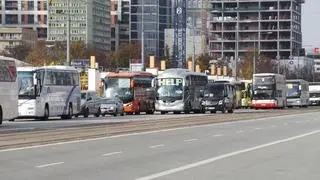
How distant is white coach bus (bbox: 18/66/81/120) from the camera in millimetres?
40219

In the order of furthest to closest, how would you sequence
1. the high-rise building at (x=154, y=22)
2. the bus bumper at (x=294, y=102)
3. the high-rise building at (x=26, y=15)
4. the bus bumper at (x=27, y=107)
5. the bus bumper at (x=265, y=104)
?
1. the high-rise building at (x=26, y=15)
2. the high-rise building at (x=154, y=22)
3. the bus bumper at (x=294, y=102)
4. the bus bumper at (x=265, y=104)
5. the bus bumper at (x=27, y=107)

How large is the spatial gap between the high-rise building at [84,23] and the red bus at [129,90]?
267 feet

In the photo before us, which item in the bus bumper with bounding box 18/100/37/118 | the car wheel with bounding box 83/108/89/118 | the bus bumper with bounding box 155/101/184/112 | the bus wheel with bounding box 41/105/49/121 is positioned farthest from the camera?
the bus bumper with bounding box 155/101/184/112

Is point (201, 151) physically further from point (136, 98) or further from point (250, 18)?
point (250, 18)

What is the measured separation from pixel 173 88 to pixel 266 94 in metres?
22.9

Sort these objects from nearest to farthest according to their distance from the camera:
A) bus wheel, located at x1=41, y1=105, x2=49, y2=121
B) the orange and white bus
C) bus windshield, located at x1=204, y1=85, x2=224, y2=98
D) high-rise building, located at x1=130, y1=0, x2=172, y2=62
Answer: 1. bus wheel, located at x1=41, y1=105, x2=49, y2=121
2. bus windshield, located at x1=204, y1=85, x2=224, y2=98
3. the orange and white bus
4. high-rise building, located at x1=130, y1=0, x2=172, y2=62

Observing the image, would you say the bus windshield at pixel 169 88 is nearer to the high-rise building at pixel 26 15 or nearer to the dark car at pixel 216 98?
the dark car at pixel 216 98

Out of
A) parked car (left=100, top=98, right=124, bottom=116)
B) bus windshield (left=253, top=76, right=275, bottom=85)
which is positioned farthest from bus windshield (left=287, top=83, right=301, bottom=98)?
parked car (left=100, top=98, right=124, bottom=116)

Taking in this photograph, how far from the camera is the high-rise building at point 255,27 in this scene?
16588 centimetres

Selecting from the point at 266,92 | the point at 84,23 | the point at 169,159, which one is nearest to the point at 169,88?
the point at 266,92

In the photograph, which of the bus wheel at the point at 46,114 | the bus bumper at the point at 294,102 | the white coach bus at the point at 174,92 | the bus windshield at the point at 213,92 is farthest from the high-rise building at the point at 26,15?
the bus wheel at the point at 46,114

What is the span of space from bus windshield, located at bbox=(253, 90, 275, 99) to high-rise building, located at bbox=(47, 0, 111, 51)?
66171mm

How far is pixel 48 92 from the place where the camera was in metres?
41.9

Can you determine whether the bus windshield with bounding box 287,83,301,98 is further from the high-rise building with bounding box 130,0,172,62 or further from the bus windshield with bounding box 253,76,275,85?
the high-rise building with bounding box 130,0,172,62
